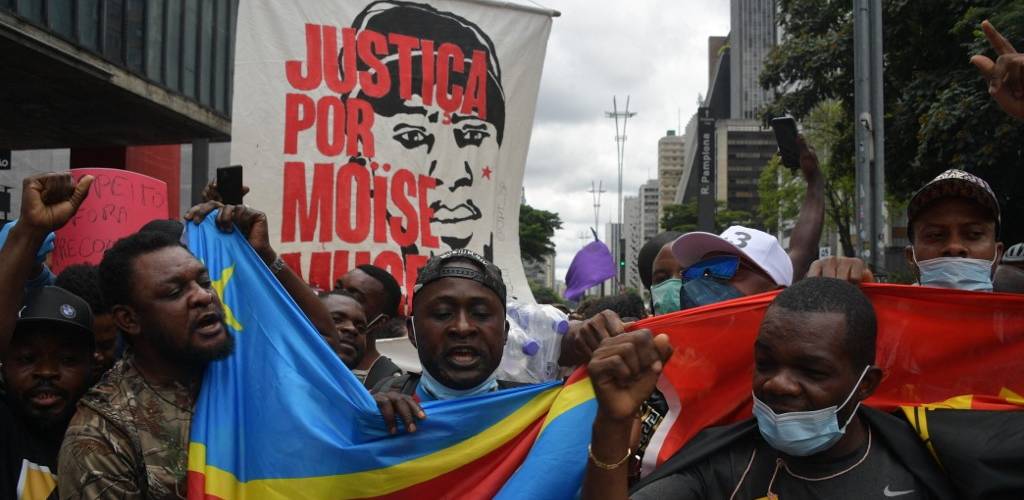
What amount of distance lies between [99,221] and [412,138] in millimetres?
2793

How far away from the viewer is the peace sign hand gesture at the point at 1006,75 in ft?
8.55

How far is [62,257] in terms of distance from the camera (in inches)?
151

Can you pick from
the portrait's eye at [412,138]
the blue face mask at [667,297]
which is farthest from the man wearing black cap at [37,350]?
the portrait's eye at [412,138]

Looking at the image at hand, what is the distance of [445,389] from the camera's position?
2969 millimetres

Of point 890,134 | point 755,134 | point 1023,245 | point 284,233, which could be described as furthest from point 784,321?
point 755,134

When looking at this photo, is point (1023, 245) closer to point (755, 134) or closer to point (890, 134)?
point (890, 134)

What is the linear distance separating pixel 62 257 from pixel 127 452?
175 centimetres

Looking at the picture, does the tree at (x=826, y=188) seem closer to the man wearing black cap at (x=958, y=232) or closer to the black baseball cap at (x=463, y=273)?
the man wearing black cap at (x=958, y=232)

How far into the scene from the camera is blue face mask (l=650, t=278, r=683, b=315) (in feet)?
13.6

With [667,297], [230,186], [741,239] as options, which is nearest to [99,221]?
[230,186]

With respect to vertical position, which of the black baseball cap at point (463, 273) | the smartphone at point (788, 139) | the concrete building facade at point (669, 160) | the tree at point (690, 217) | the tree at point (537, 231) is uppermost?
the concrete building facade at point (669, 160)

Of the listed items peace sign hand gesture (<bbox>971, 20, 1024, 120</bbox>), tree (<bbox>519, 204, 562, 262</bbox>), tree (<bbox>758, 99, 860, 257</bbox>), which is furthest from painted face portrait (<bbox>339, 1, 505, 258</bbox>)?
tree (<bbox>519, 204, 562, 262</bbox>)

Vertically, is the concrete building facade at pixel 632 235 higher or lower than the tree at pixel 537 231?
higher

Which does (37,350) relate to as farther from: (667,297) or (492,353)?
(667,297)
